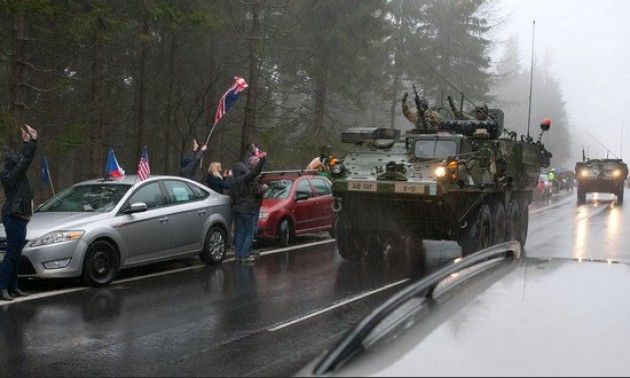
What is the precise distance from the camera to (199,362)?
5.58 metres

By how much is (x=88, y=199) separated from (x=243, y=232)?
2674mm

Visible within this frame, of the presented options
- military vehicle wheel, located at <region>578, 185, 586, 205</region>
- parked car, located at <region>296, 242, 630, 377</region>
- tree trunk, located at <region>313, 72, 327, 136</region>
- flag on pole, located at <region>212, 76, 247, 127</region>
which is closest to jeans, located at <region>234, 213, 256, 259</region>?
flag on pole, located at <region>212, 76, 247, 127</region>

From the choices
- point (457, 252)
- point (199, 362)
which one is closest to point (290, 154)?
point (457, 252)

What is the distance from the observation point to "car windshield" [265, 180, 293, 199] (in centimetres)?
1431

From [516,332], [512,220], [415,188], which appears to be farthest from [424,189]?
[516,332]

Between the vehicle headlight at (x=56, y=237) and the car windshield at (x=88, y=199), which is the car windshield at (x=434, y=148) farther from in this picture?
the vehicle headlight at (x=56, y=237)

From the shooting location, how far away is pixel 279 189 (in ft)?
47.7

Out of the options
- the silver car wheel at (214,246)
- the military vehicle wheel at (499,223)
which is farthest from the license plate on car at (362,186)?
the military vehicle wheel at (499,223)

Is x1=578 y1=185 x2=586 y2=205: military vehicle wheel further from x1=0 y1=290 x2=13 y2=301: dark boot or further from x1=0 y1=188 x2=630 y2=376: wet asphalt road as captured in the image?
x1=0 y1=290 x2=13 y2=301: dark boot

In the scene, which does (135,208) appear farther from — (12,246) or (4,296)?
(4,296)

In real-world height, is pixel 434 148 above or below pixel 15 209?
above

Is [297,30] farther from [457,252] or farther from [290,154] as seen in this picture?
[457,252]

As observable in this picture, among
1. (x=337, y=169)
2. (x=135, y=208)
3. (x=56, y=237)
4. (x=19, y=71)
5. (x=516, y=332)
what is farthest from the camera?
(x=19, y=71)

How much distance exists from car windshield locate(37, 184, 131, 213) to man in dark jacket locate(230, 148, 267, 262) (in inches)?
75.2
